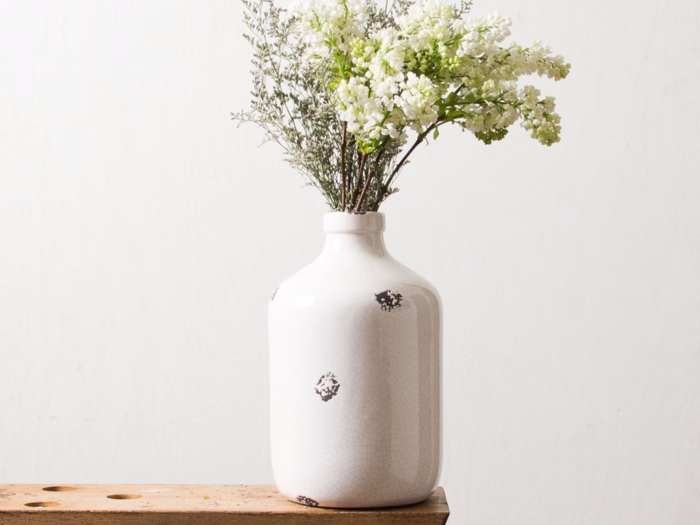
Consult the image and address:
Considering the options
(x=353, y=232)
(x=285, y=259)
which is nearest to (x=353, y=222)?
(x=353, y=232)

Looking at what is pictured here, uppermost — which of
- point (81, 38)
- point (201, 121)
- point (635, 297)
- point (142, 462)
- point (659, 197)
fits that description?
point (81, 38)

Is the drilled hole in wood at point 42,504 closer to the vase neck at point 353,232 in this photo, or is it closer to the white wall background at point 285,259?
the vase neck at point 353,232

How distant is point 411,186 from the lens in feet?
5.21

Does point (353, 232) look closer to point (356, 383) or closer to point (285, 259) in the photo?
point (356, 383)

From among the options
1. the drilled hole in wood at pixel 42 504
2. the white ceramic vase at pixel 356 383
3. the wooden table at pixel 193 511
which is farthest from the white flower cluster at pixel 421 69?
the drilled hole in wood at pixel 42 504

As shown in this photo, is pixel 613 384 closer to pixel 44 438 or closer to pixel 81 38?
pixel 44 438

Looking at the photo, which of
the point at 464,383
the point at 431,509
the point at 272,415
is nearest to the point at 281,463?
the point at 272,415

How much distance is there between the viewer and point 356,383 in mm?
867

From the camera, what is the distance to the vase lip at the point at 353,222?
3.00 ft

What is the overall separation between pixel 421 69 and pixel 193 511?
0.49 metres

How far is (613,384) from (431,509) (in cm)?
78

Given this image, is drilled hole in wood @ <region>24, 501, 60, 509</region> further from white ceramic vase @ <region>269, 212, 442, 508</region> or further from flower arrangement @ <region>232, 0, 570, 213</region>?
flower arrangement @ <region>232, 0, 570, 213</region>

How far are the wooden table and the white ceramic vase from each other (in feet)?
0.05

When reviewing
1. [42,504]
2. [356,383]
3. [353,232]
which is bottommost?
[42,504]
